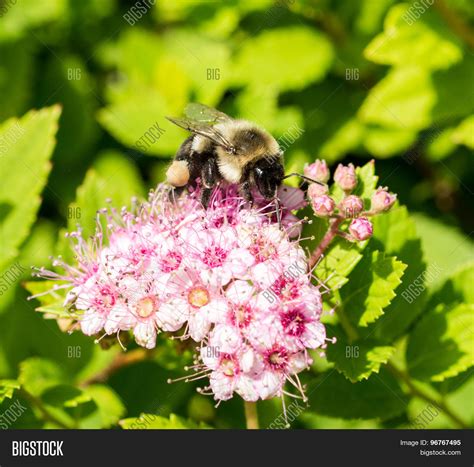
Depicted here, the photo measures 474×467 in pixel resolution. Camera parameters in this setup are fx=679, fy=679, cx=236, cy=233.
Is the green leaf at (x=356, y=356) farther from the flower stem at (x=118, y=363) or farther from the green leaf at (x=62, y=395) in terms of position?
the green leaf at (x=62, y=395)

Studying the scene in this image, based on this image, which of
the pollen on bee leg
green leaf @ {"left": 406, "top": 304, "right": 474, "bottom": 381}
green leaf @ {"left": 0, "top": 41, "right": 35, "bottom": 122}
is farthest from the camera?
green leaf @ {"left": 0, "top": 41, "right": 35, "bottom": 122}

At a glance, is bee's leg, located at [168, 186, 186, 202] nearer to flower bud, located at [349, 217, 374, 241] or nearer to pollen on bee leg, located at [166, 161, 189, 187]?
pollen on bee leg, located at [166, 161, 189, 187]

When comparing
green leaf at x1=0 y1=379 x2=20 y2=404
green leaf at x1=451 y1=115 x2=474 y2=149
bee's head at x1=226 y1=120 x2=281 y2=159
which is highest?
bee's head at x1=226 y1=120 x2=281 y2=159

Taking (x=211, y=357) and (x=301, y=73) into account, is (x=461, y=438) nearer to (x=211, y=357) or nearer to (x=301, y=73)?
Result: (x=211, y=357)

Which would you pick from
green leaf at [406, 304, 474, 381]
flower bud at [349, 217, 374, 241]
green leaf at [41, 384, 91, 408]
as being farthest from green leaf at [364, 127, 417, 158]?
green leaf at [41, 384, 91, 408]

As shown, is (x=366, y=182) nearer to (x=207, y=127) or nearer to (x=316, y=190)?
(x=316, y=190)

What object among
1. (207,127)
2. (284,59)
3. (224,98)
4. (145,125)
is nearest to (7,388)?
(207,127)

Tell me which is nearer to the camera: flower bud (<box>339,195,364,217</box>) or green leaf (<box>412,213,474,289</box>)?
flower bud (<box>339,195,364,217</box>)
